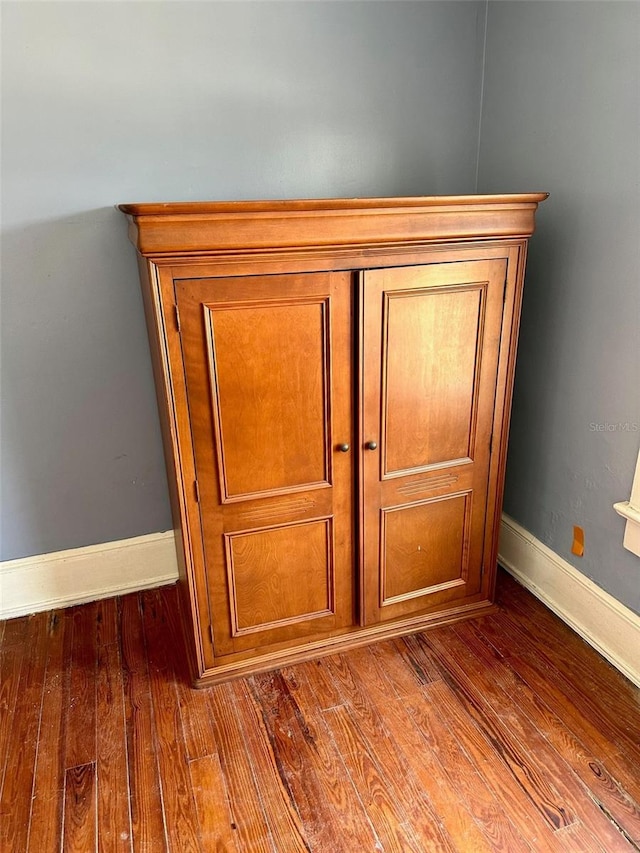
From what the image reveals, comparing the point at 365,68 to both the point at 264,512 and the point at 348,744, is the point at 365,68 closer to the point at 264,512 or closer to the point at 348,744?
the point at 264,512

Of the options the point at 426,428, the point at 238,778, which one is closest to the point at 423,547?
the point at 426,428

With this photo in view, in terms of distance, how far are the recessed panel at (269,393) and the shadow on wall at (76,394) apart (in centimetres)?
63

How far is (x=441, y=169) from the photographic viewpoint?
2.28m

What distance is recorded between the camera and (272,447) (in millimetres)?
1743

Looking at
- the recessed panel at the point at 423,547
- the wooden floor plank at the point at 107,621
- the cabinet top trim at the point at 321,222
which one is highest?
the cabinet top trim at the point at 321,222

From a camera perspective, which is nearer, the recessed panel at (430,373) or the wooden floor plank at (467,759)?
the wooden floor plank at (467,759)

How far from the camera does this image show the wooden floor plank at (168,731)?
4.85 ft

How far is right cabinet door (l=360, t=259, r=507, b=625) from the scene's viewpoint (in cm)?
174

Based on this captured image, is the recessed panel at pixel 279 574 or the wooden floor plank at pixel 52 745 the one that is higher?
the recessed panel at pixel 279 574

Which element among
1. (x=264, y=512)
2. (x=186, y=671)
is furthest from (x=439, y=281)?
(x=186, y=671)

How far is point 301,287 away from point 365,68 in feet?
3.27

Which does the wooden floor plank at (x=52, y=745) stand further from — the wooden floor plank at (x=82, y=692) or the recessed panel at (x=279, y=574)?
the recessed panel at (x=279, y=574)

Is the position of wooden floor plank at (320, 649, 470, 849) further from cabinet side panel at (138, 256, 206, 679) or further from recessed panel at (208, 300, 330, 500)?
recessed panel at (208, 300, 330, 500)

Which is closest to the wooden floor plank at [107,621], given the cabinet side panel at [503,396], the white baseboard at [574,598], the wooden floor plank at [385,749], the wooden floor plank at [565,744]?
the wooden floor plank at [385,749]
